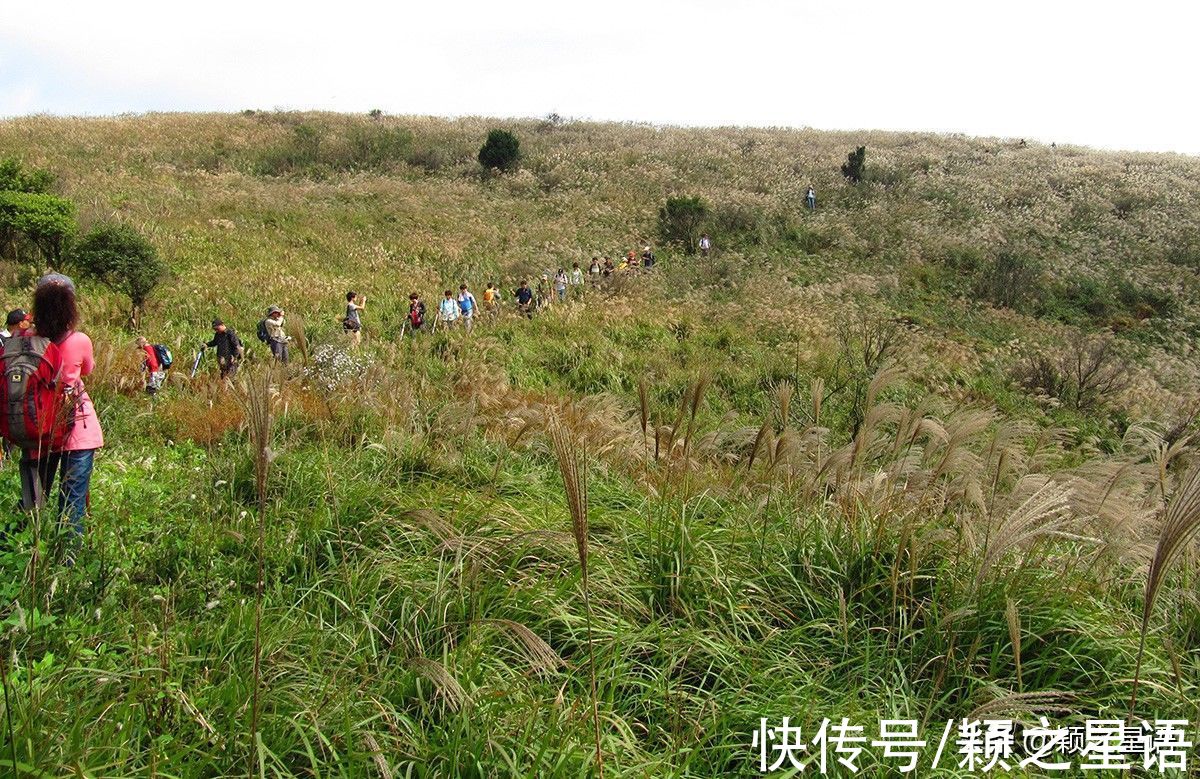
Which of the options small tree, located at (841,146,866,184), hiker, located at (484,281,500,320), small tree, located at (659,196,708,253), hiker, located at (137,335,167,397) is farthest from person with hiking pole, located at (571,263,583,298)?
small tree, located at (841,146,866,184)

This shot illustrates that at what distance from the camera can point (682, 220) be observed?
2475cm

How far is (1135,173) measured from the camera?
34.9m

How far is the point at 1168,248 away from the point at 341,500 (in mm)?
30052

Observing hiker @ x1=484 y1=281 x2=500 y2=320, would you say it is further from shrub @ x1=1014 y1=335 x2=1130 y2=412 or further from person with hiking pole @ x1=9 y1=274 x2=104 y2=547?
person with hiking pole @ x1=9 y1=274 x2=104 y2=547

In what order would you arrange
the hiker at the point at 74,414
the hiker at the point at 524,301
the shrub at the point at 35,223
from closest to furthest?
the hiker at the point at 74,414, the shrub at the point at 35,223, the hiker at the point at 524,301

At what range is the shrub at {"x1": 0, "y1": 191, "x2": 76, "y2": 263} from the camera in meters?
12.4

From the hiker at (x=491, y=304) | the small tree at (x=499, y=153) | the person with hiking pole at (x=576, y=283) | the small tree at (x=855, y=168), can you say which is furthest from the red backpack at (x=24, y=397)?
the small tree at (x=855, y=168)

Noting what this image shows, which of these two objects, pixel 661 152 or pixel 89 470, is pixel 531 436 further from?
pixel 661 152

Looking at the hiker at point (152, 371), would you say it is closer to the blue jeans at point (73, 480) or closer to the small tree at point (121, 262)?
the blue jeans at point (73, 480)

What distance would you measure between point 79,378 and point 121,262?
940 centimetres

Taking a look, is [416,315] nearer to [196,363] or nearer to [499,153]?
[196,363]

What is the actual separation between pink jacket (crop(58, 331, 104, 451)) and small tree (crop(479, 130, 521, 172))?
94.4ft

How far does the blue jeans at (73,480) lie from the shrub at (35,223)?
37.6 feet

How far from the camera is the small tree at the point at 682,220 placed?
24594 millimetres
